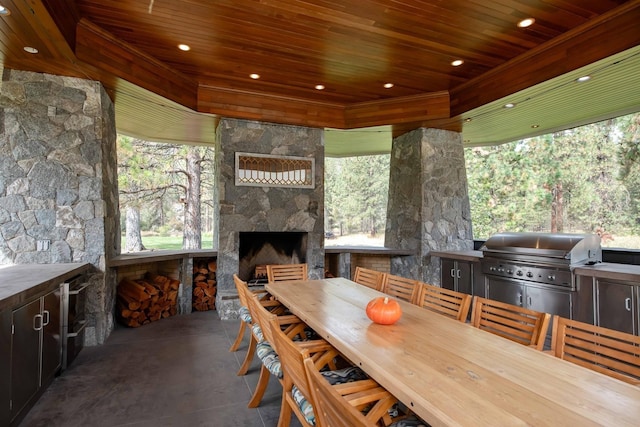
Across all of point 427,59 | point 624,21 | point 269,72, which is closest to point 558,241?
point 624,21

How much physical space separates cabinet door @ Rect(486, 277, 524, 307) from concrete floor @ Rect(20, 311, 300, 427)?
113 inches

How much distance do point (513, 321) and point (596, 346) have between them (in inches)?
17.1

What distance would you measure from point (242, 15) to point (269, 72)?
112 centimetres

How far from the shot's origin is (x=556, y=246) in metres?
3.61

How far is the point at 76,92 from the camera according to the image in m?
3.39

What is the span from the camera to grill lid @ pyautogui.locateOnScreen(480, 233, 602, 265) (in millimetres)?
3494

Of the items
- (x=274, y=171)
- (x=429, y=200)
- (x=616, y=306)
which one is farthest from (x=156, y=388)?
(x=429, y=200)

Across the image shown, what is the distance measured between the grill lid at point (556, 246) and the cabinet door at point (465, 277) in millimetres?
501

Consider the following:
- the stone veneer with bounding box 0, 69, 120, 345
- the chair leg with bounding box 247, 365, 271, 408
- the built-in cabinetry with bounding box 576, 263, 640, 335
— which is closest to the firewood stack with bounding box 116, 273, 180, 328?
the stone veneer with bounding box 0, 69, 120, 345

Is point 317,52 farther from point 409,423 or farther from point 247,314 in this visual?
point 409,423

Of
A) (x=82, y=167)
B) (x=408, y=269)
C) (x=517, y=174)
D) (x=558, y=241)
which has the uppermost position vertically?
(x=517, y=174)

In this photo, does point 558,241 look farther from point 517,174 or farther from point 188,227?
point 188,227

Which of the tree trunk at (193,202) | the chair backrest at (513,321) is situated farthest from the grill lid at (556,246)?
the tree trunk at (193,202)

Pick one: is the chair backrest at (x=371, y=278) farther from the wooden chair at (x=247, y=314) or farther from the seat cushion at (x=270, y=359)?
the seat cushion at (x=270, y=359)
